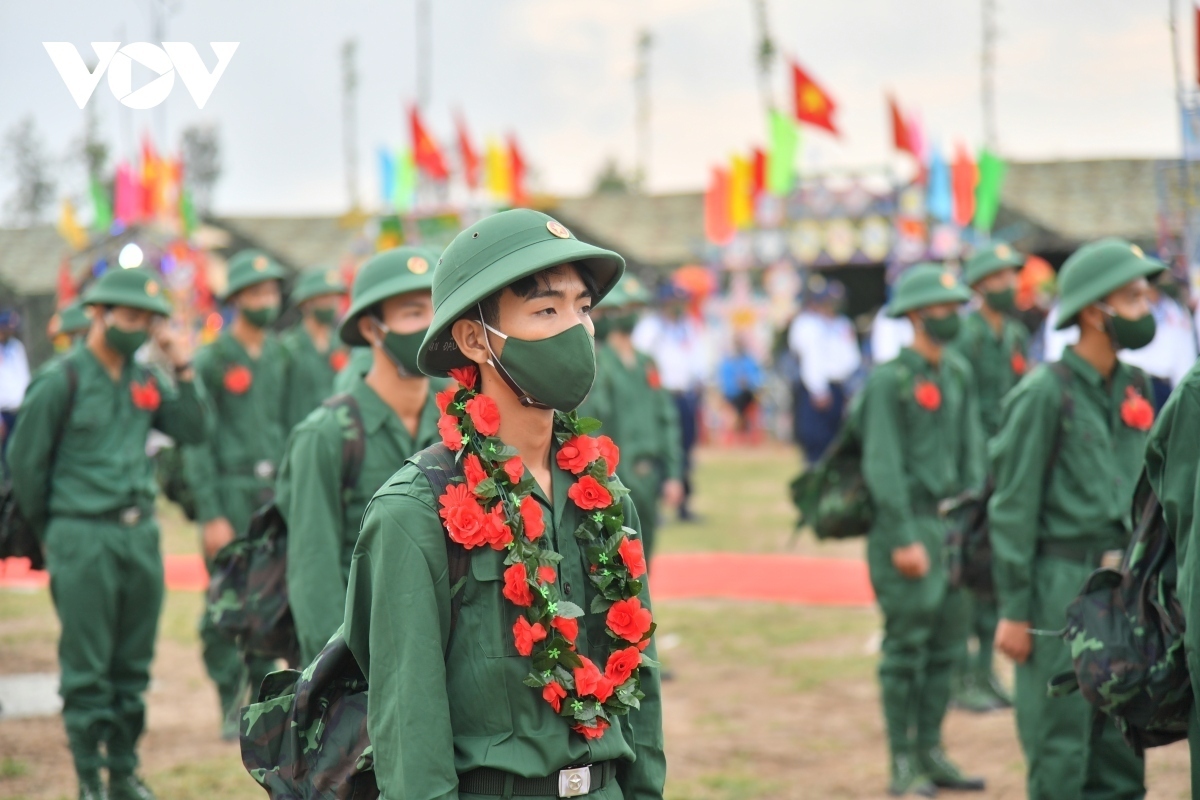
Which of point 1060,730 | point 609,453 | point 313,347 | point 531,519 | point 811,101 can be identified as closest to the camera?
point 531,519

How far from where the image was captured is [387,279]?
506cm

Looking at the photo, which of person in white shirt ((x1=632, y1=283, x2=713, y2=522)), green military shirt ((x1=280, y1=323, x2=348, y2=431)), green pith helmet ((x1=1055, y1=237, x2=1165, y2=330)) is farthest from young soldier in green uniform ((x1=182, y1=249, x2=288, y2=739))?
person in white shirt ((x1=632, y1=283, x2=713, y2=522))

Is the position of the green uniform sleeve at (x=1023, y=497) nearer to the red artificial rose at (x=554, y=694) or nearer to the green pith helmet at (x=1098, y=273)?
the green pith helmet at (x=1098, y=273)

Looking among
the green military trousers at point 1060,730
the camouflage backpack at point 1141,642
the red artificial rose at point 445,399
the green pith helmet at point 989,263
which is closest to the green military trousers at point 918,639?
the green military trousers at point 1060,730

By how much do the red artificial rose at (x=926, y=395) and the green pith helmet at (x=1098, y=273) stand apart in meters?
1.54

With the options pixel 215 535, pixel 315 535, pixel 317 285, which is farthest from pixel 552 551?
pixel 317 285

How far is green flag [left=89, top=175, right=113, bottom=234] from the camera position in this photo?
2619 centimetres

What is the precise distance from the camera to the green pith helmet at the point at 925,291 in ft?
23.8

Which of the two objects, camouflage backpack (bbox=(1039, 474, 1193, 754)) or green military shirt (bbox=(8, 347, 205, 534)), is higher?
green military shirt (bbox=(8, 347, 205, 534))

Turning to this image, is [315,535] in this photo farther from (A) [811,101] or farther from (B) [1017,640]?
(A) [811,101]

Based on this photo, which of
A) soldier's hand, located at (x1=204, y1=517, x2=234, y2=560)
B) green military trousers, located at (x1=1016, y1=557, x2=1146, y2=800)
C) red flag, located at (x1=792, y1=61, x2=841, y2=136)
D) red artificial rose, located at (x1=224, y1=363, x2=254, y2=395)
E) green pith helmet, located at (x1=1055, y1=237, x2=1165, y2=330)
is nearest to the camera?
green military trousers, located at (x1=1016, y1=557, x2=1146, y2=800)

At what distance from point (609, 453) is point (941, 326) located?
4.48 meters

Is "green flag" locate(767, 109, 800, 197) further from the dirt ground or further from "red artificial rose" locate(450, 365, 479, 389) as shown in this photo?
"red artificial rose" locate(450, 365, 479, 389)

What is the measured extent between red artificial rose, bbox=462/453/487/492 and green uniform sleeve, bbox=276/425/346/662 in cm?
169
